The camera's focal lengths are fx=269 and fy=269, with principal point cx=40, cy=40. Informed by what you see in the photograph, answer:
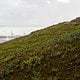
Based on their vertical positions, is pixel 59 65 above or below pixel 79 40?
below

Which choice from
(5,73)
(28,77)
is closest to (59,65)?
(28,77)

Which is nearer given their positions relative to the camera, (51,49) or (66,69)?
(66,69)

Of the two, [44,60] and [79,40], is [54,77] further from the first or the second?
[79,40]

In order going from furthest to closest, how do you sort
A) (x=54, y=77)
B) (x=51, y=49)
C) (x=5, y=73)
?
(x=51, y=49) → (x=5, y=73) → (x=54, y=77)

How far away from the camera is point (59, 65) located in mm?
19594

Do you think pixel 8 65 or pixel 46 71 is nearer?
pixel 46 71

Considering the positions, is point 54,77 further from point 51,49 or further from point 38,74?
point 51,49

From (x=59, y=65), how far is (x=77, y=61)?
53.8 inches

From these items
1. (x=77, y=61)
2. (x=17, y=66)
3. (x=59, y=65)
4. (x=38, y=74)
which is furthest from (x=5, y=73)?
(x=77, y=61)

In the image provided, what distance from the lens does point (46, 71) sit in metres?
19.4

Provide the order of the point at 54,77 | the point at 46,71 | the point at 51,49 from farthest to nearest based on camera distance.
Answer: the point at 51,49 < the point at 46,71 < the point at 54,77

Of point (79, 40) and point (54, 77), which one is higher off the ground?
point (79, 40)

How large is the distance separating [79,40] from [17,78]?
666 centimetres

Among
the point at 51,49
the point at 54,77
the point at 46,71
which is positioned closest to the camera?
the point at 54,77
